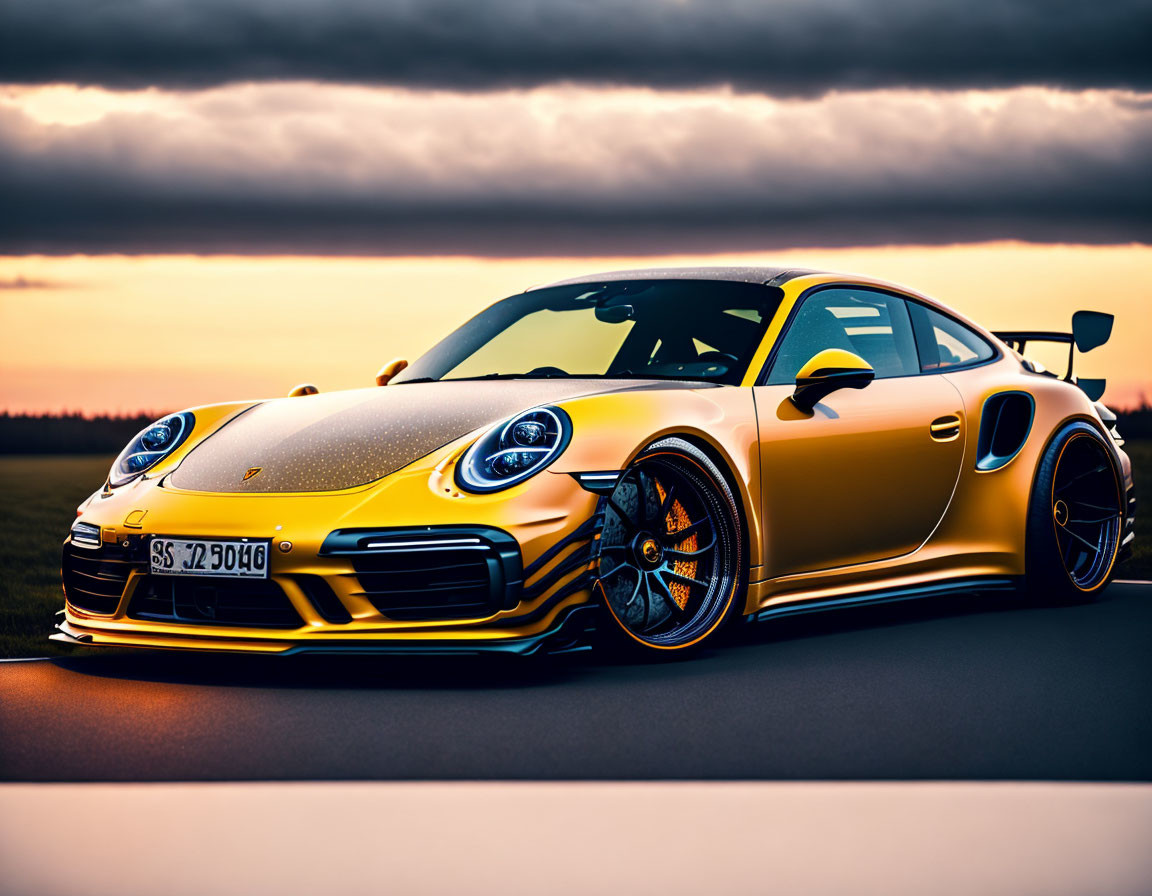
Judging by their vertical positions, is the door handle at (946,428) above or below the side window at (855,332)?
below

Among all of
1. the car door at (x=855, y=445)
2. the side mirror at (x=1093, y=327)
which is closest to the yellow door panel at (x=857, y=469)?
the car door at (x=855, y=445)

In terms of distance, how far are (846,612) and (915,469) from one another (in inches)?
41.2

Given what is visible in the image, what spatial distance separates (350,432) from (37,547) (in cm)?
776

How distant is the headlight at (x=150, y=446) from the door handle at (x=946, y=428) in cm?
299

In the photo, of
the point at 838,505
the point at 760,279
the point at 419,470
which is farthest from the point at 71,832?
the point at 760,279

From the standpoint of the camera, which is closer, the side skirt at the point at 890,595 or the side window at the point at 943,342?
the side skirt at the point at 890,595

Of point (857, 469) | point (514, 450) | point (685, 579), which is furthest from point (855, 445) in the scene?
point (514, 450)

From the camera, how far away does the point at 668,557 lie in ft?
18.6

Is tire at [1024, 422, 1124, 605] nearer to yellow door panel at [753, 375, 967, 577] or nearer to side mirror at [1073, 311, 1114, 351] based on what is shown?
side mirror at [1073, 311, 1114, 351]

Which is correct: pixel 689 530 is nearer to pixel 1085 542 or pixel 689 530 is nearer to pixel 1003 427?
pixel 1003 427

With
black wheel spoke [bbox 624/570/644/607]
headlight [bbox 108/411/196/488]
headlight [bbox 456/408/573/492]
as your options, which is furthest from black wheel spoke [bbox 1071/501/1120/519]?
headlight [bbox 108/411/196/488]

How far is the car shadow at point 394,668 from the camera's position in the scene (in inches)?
211

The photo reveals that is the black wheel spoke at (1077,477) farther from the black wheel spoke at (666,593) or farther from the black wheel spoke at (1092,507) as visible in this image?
the black wheel spoke at (666,593)

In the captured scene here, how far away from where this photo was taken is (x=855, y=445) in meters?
6.36
